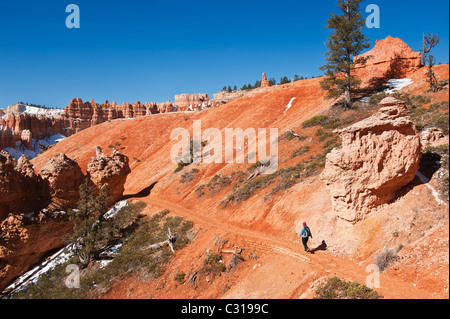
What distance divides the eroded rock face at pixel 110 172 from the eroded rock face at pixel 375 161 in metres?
18.3

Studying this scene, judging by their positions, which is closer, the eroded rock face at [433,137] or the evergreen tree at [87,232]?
the eroded rock face at [433,137]

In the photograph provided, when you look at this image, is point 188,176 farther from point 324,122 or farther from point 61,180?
point 324,122

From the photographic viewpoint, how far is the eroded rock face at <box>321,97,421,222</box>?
37.4 ft

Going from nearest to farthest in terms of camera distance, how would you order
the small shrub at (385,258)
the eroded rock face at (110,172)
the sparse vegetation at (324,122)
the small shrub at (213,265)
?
the small shrub at (385,258), the small shrub at (213,265), the eroded rock face at (110,172), the sparse vegetation at (324,122)

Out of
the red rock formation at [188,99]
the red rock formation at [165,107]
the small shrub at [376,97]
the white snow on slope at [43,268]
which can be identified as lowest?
the white snow on slope at [43,268]

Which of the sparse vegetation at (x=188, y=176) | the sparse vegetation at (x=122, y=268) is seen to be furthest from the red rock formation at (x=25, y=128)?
the sparse vegetation at (x=122, y=268)

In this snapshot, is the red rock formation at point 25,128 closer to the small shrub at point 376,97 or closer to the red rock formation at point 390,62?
the red rock formation at point 390,62

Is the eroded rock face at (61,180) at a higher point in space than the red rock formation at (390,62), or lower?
lower

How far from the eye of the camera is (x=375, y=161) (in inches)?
459

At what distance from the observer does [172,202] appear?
25219mm

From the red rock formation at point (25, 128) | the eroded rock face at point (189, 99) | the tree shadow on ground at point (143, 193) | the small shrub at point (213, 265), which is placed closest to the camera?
the small shrub at point (213, 265)

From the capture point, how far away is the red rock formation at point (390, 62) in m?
32.6

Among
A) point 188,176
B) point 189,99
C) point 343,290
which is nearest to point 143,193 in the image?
point 188,176
